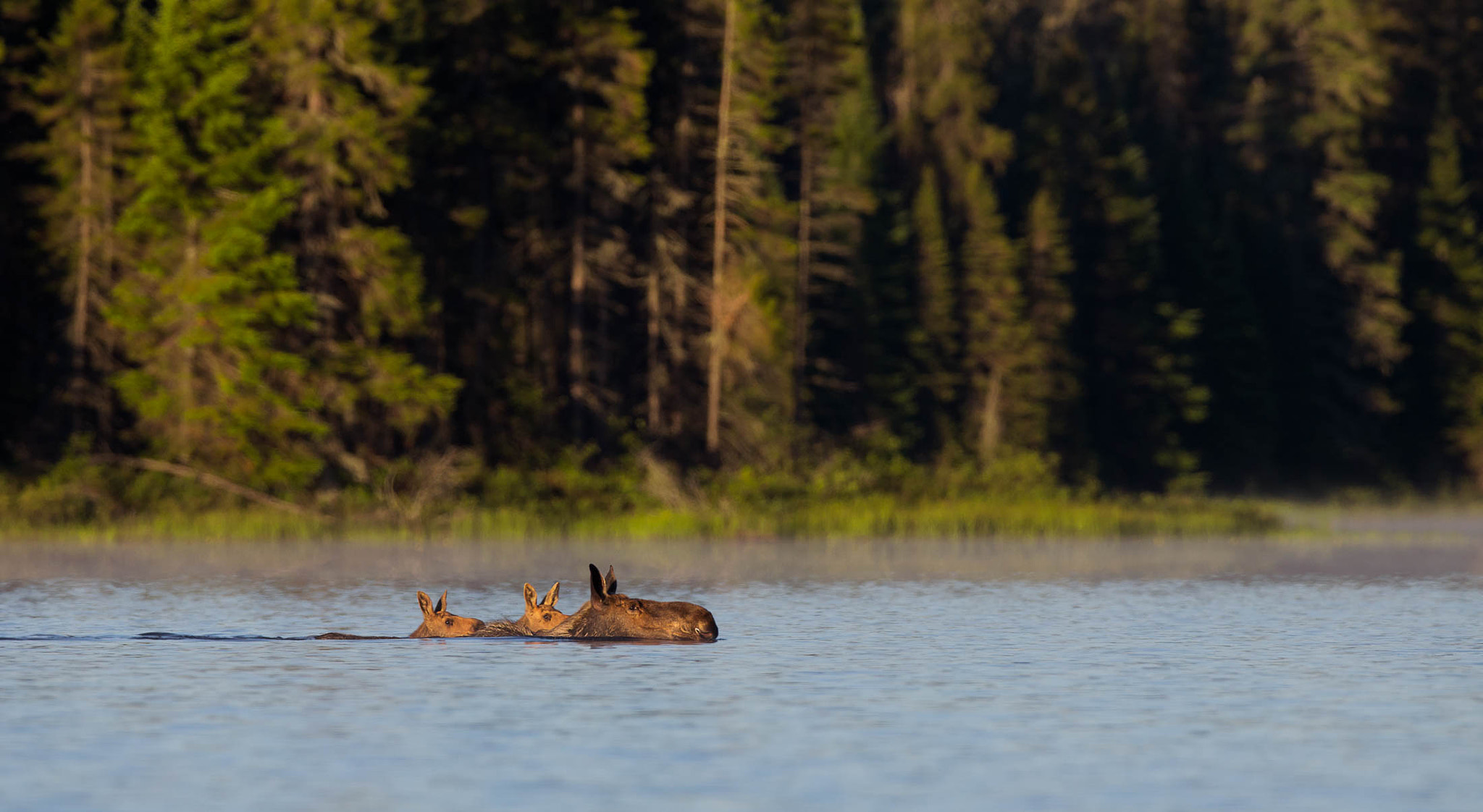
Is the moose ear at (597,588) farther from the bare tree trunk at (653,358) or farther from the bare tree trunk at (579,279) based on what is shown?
the bare tree trunk at (653,358)

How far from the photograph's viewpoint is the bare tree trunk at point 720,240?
49.4 m

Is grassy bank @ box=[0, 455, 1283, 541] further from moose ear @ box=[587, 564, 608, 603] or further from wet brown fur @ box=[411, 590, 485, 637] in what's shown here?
moose ear @ box=[587, 564, 608, 603]

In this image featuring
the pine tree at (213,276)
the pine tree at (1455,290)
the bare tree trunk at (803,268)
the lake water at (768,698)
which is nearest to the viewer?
the lake water at (768,698)

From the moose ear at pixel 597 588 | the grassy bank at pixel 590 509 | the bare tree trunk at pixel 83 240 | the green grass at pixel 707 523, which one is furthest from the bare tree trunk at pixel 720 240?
the moose ear at pixel 597 588

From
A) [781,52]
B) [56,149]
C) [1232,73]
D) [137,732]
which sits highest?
[1232,73]

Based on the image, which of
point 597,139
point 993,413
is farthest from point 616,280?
point 993,413

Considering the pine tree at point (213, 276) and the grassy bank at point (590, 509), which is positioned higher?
the pine tree at point (213, 276)

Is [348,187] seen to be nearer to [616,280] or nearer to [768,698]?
[616,280]

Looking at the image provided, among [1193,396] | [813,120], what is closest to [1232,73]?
[1193,396]

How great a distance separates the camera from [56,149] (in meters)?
44.5

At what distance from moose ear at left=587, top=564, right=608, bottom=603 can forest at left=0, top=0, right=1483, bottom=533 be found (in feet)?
73.0

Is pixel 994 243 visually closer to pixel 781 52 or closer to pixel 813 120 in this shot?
pixel 813 120

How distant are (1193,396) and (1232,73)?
2070 cm

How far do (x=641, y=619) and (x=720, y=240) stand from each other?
103 feet
